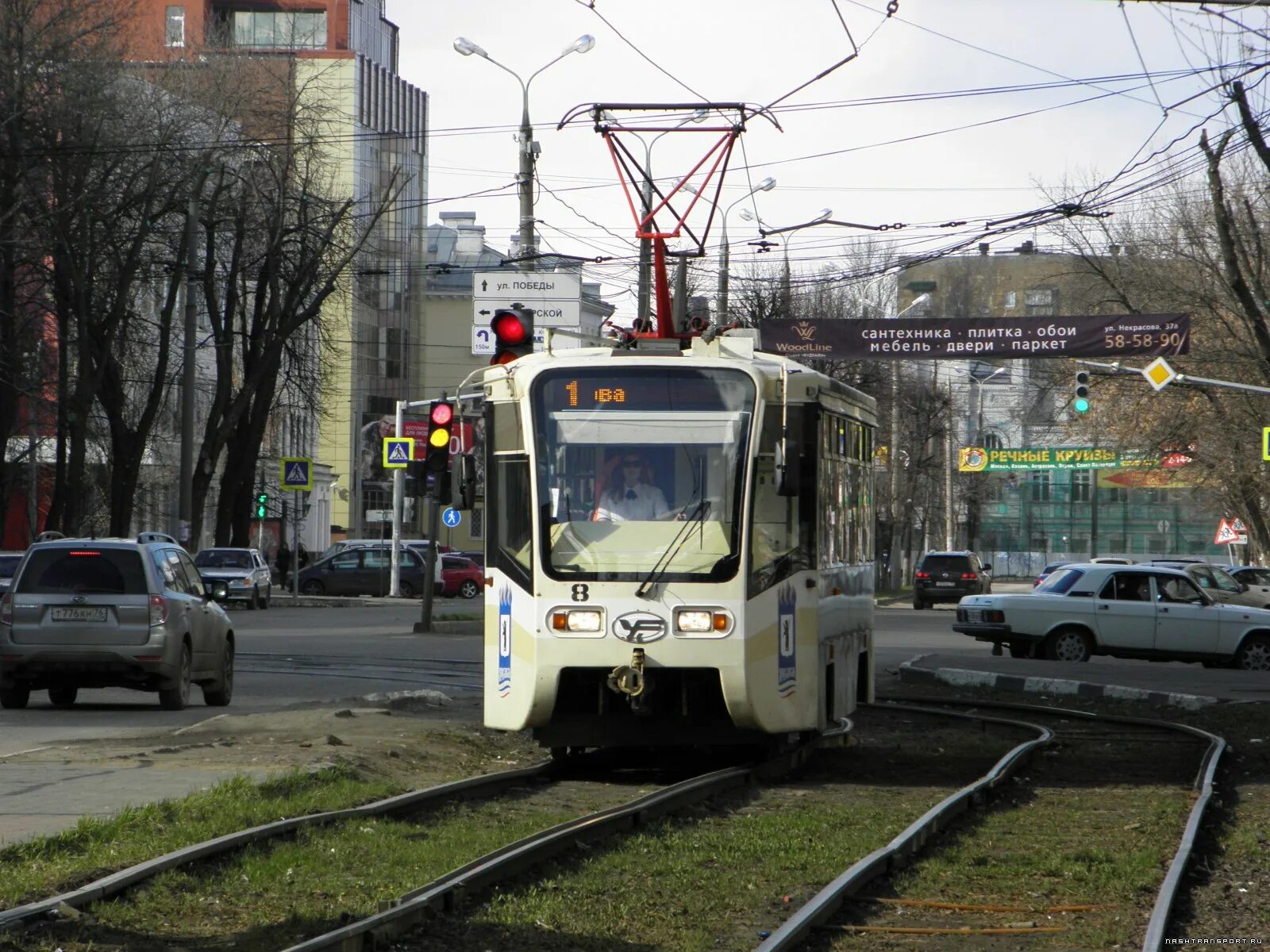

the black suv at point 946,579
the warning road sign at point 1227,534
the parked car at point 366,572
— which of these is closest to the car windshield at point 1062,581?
the black suv at point 946,579

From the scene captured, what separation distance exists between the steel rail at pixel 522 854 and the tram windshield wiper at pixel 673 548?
1.23m

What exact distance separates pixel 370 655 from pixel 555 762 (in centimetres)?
1531

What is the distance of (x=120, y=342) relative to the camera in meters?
43.9

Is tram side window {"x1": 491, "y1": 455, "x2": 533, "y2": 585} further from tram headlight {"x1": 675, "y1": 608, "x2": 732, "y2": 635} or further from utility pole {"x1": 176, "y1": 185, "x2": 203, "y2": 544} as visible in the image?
A: utility pole {"x1": 176, "y1": 185, "x2": 203, "y2": 544}

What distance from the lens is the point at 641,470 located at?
12.3 m

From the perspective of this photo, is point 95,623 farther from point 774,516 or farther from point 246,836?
point 246,836

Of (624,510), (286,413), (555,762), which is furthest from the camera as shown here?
(286,413)

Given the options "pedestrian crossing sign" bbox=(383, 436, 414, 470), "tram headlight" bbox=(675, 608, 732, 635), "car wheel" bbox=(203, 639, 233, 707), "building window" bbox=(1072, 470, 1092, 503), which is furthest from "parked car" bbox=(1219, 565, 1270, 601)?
"building window" bbox=(1072, 470, 1092, 503)

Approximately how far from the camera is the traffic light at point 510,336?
1389cm

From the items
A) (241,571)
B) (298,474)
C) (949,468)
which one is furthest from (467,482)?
(949,468)

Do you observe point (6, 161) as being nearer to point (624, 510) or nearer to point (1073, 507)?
point (624, 510)

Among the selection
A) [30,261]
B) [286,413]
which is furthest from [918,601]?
[30,261]

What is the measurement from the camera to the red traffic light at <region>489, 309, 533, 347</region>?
45.5 feet

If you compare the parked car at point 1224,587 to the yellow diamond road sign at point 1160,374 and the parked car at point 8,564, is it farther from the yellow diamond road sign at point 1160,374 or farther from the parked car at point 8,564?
the parked car at point 8,564
